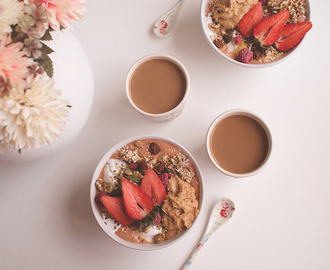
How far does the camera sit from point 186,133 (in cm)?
123

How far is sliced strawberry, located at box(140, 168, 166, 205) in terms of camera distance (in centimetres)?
99

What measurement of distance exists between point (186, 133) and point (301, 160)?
21.2 inches

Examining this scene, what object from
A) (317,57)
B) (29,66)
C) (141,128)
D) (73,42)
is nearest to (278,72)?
(317,57)

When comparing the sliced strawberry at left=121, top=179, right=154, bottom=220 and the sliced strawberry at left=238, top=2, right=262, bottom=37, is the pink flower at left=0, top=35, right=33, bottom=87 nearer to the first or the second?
the sliced strawberry at left=121, top=179, right=154, bottom=220

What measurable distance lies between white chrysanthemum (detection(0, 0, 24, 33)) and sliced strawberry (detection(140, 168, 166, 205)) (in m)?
0.63

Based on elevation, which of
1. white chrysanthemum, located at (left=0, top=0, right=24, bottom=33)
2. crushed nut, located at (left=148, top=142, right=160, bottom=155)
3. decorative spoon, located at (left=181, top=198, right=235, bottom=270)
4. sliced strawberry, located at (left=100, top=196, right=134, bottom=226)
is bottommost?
decorative spoon, located at (left=181, top=198, right=235, bottom=270)

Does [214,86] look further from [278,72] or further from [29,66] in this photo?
[29,66]

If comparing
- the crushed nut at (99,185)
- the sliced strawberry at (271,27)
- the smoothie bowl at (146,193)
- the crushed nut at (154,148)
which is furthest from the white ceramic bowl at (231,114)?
the crushed nut at (99,185)

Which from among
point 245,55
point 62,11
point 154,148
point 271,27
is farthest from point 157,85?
point 62,11

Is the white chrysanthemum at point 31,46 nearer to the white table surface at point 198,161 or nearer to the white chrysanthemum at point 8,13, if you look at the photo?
the white chrysanthemum at point 8,13

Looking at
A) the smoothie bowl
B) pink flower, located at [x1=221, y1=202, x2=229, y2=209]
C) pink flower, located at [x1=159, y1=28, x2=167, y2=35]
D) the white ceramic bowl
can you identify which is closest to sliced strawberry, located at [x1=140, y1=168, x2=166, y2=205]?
the smoothie bowl

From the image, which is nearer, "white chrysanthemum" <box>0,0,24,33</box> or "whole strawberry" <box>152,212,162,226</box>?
"white chrysanthemum" <box>0,0,24,33</box>

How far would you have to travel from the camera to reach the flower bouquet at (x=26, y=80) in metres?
0.50

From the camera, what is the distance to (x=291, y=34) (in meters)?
1.08
